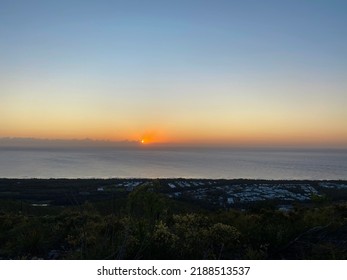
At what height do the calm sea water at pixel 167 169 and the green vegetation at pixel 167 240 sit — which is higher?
the green vegetation at pixel 167 240

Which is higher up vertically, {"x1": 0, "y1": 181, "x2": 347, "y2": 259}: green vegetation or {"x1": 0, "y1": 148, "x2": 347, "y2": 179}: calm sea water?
{"x1": 0, "y1": 181, "x2": 347, "y2": 259}: green vegetation

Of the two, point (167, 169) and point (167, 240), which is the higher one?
point (167, 240)

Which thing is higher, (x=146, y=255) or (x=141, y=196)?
(x=141, y=196)

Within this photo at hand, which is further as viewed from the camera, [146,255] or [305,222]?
[305,222]

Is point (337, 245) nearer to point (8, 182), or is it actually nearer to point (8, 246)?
point (8, 246)

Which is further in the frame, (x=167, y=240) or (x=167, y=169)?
(x=167, y=169)

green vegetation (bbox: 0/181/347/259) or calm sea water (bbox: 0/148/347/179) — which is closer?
green vegetation (bbox: 0/181/347/259)

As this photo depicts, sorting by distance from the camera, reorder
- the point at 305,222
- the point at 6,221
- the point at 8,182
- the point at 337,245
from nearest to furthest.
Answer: the point at 337,245
the point at 305,222
the point at 6,221
the point at 8,182

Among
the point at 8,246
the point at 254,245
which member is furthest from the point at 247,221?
the point at 8,246

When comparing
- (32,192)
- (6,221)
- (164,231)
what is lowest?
A: (32,192)

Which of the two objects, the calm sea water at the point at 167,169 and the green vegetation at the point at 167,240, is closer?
the green vegetation at the point at 167,240

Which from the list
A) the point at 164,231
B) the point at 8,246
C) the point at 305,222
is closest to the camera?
the point at 164,231
